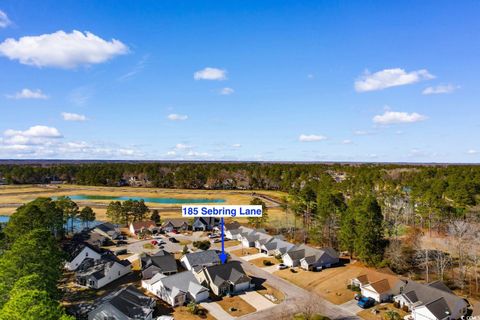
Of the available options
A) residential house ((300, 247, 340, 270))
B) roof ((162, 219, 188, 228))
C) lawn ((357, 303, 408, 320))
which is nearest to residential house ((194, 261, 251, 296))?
residential house ((300, 247, 340, 270))

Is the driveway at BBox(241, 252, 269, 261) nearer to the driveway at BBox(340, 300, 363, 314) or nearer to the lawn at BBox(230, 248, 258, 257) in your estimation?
the lawn at BBox(230, 248, 258, 257)

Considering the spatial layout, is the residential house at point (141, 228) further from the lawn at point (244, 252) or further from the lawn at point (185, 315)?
the lawn at point (185, 315)

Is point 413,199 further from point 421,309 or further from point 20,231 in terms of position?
point 20,231

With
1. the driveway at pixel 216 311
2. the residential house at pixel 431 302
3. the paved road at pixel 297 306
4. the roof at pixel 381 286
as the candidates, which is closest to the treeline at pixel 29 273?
the driveway at pixel 216 311

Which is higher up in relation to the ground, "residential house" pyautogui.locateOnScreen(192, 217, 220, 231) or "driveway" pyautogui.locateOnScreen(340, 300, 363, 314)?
"residential house" pyautogui.locateOnScreen(192, 217, 220, 231)

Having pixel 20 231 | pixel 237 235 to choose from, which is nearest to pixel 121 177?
pixel 237 235
